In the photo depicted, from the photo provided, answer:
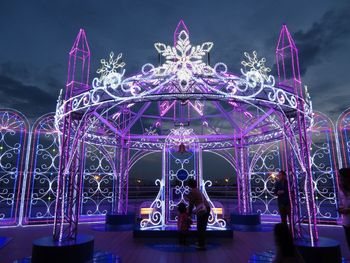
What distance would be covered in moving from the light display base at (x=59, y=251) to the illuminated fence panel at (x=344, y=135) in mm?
9643

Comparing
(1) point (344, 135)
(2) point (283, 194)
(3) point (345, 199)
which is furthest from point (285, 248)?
(1) point (344, 135)

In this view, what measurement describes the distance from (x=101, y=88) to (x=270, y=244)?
5.86 m

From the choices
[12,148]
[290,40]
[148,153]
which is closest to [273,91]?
[290,40]

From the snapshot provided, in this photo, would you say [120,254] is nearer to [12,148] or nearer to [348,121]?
[12,148]

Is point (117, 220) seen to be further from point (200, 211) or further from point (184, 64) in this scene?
point (184, 64)

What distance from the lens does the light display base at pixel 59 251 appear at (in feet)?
15.5

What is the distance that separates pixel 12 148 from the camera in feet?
33.4

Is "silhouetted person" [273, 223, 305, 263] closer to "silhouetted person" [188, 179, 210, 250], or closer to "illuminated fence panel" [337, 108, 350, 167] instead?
"silhouetted person" [188, 179, 210, 250]

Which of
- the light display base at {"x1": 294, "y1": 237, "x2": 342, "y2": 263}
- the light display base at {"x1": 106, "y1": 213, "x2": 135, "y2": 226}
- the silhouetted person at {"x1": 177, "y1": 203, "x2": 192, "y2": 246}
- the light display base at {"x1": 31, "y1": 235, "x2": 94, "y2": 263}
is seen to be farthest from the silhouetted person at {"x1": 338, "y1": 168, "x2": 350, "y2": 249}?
the light display base at {"x1": 106, "y1": 213, "x2": 135, "y2": 226}

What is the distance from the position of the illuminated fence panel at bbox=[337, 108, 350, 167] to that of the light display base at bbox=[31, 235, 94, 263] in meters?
9.64

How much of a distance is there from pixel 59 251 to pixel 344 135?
10.4 metres

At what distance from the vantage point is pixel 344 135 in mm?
10258

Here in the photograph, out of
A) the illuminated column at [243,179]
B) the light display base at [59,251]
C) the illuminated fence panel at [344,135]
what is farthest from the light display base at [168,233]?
the illuminated fence panel at [344,135]

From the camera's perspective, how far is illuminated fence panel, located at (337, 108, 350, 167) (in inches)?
397
